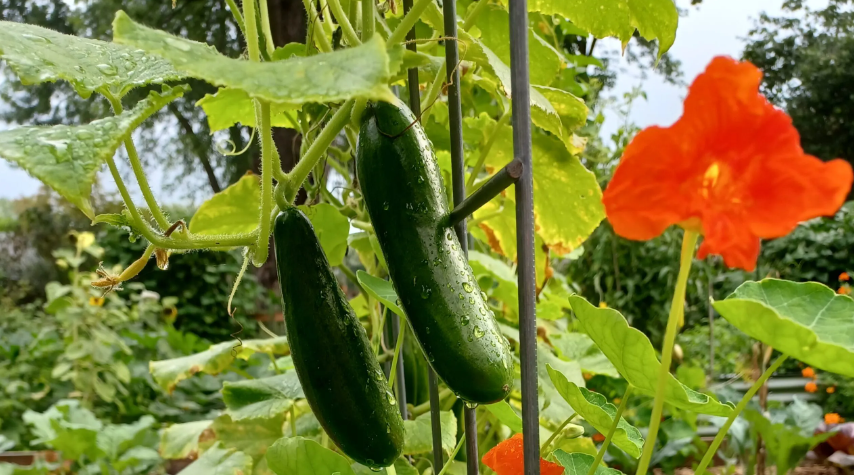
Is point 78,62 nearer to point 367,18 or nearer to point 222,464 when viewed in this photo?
point 367,18

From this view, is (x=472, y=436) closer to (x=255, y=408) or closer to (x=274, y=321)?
(x=255, y=408)

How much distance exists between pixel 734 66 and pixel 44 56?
1.06 feet

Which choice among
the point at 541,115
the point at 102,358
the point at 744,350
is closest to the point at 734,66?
the point at 541,115

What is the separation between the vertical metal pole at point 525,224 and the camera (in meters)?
0.30

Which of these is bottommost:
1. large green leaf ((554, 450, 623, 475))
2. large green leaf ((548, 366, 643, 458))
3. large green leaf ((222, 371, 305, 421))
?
large green leaf ((222, 371, 305, 421))

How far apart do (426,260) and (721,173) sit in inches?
6.2

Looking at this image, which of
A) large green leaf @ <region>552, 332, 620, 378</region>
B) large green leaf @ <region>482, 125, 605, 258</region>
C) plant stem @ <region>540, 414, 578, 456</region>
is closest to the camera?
plant stem @ <region>540, 414, 578, 456</region>

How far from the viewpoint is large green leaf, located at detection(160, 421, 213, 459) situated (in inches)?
31.9

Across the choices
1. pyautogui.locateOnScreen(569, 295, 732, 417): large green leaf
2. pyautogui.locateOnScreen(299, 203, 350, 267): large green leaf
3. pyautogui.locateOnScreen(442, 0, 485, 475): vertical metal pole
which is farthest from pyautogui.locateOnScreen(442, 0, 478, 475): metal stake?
pyautogui.locateOnScreen(299, 203, 350, 267): large green leaf

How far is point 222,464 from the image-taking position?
65 cm

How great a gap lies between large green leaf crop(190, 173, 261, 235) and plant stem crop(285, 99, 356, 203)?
366mm

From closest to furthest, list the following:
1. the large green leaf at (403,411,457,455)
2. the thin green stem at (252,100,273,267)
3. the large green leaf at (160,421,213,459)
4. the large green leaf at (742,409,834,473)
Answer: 1. the thin green stem at (252,100,273,267)
2. the large green leaf at (403,411,457,455)
3. the large green leaf at (160,421,213,459)
4. the large green leaf at (742,409,834,473)

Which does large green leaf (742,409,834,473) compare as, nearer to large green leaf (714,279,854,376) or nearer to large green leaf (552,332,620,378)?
large green leaf (552,332,620,378)

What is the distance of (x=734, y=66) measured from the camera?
0.23 metres
